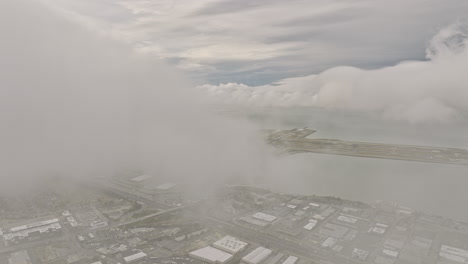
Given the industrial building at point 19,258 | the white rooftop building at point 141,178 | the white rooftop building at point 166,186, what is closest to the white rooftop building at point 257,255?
the industrial building at point 19,258

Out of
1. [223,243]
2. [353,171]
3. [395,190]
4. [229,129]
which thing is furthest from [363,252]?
[229,129]

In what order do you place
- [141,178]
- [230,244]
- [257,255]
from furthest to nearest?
[141,178]
[230,244]
[257,255]

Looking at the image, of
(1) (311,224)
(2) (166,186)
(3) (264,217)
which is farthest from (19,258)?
(1) (311,224)

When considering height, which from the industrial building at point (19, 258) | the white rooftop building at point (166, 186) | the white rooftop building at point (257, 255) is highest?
the white rooftop building at point (166, 186)

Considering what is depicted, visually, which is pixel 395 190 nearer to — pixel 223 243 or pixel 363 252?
pixel 363 252

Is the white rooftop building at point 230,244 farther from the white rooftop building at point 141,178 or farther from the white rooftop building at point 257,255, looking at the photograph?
the white rooftop building at point 141,178

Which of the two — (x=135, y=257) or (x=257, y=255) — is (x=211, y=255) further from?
(x=135, y=257)
